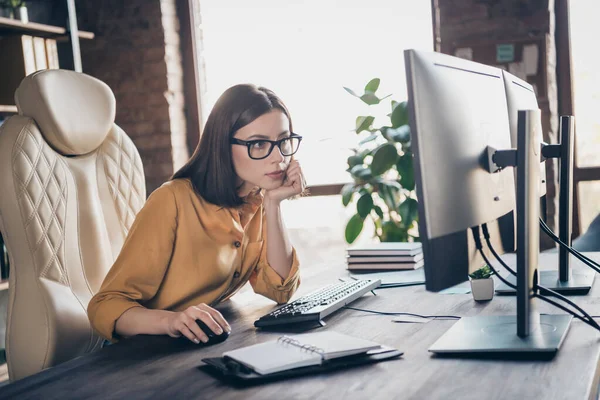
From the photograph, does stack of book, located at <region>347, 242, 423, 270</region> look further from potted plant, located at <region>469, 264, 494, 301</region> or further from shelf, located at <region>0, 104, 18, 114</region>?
shelf, located at <region>0, 104, 18, 114</region>

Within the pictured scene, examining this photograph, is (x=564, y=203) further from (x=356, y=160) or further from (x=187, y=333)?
(x=356, y=160)

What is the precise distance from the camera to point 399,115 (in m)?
3.04

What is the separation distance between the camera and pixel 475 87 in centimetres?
113

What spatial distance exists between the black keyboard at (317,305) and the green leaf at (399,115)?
1502 mm

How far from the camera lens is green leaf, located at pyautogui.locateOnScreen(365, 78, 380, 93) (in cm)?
319

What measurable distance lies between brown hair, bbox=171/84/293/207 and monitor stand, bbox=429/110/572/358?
0.71 metres

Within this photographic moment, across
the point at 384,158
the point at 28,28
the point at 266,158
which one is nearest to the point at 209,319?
the point at 266,158

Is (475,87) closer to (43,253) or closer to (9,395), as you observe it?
(9,395)

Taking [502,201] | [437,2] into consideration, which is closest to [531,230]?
[502,201]

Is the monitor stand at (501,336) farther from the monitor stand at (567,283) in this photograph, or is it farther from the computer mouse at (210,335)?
the computer mouse at (210,335)

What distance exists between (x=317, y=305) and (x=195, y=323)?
286 millimetres

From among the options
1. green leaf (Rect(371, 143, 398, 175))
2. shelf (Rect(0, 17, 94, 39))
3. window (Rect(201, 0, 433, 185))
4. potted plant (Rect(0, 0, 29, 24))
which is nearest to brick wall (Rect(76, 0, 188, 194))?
window (Rect(201, 0, 433, 185))

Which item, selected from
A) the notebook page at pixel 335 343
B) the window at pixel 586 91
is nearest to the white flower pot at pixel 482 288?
the notebook page at pixel 335 343

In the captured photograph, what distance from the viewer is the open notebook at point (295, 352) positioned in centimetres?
102
